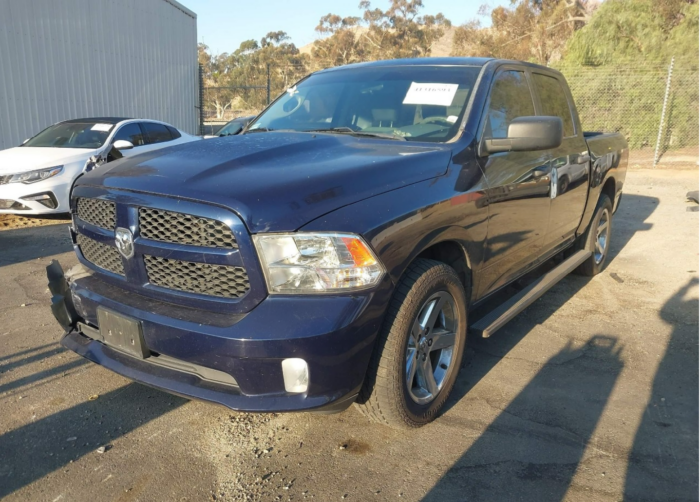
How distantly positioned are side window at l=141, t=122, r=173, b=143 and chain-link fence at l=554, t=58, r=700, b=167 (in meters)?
12.0

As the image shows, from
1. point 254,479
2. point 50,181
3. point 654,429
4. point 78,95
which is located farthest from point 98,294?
point 78,95

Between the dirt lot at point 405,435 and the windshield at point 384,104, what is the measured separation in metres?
1.58

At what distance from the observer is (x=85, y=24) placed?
12.9m

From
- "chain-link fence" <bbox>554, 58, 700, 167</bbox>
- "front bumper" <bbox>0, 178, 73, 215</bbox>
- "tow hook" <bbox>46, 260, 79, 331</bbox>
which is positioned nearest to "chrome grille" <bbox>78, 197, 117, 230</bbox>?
"tow hook" <bbox>46, 260, 79, 331</bbox>

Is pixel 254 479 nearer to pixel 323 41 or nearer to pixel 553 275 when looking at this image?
pixel 553 275

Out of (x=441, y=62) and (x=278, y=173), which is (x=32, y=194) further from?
(x=278, y=173)

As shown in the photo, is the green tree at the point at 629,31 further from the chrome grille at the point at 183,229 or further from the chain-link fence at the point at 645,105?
the chrome grille at the point at 183,229

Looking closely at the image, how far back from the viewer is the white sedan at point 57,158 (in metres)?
7.27

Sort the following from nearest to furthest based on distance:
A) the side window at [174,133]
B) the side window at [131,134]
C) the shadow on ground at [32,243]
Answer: the shadow on ground at [32,243] < the side window at [131,134] < the side window at [174,133]

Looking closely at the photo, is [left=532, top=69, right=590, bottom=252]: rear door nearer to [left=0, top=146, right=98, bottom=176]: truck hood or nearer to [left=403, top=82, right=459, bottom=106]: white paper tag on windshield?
[left=403, top=82, right=459, bottom=106]: white paper tag on windshield

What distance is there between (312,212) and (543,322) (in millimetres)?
2858

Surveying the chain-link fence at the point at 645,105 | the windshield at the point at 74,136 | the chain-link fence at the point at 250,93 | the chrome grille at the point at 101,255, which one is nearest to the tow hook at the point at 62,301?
the chrome grille at the point at 101,255

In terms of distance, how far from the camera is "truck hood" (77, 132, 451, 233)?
7.54 ft

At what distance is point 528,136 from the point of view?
3197mm
